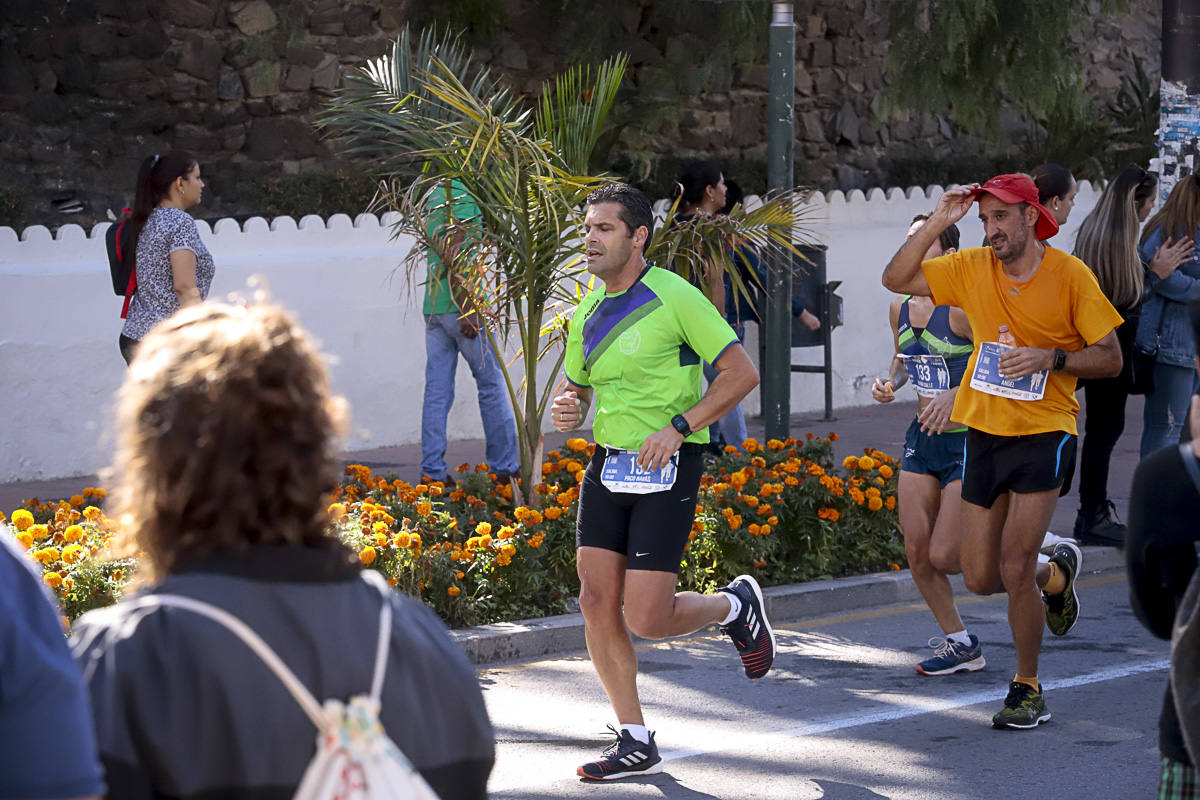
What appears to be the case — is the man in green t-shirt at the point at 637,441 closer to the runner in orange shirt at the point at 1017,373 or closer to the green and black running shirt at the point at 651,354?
the green and black running shirt at the point at 651,354

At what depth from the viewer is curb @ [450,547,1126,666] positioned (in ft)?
23.4

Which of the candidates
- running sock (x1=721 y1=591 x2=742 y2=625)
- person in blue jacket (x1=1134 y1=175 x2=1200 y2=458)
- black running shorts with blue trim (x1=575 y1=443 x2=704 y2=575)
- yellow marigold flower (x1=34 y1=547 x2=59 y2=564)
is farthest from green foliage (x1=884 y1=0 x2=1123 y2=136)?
yellow marigold flower (x1=34 y1=547 x2=59 y2=564)

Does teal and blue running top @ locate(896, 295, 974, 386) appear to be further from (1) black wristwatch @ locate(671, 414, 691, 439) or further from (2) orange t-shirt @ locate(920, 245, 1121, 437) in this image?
(1) black wristwatch @ locate(671, 414, 691, 439)

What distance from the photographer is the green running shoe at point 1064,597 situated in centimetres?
659

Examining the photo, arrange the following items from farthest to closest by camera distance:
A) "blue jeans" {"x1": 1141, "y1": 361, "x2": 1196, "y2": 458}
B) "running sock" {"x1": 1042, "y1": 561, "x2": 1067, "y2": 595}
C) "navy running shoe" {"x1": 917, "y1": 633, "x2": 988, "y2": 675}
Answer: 1. "blue jeans" {"x1": 1141, "y1": 361, "x2": 1196, "y2": 458}
2. "navy running shoe" {"x1": 917, "y1": 633, "x2": 988, "y2": 675}
3. "running sock" {"x1": 1042, "y1": 561, "x2": 1067, "y2": 595}

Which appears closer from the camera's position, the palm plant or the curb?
the curb

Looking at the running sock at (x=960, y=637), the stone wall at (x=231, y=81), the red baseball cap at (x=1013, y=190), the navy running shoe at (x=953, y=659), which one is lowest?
the navy running shoe at (x=953, y=659)

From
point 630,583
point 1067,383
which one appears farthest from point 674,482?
point 1067,383

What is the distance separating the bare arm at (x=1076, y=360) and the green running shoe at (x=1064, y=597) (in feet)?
3.05

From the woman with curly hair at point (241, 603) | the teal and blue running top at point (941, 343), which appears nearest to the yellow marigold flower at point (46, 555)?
the teal and blue running top at point (941, 343)

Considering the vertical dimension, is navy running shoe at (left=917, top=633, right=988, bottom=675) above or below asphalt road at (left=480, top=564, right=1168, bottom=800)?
above

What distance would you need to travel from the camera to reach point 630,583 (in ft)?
17.7

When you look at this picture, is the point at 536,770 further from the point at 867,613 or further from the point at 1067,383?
the point at 867,613

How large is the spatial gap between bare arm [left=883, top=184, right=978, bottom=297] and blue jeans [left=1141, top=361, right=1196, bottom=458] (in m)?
3.63
